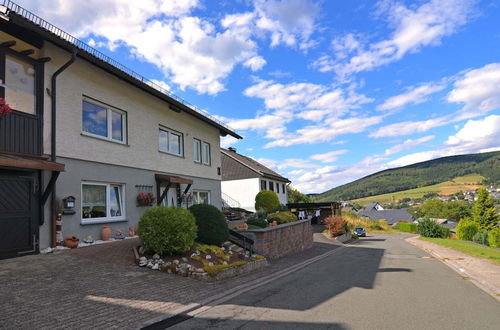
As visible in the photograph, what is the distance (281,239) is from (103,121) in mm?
8178

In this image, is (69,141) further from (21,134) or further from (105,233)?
(105,233)

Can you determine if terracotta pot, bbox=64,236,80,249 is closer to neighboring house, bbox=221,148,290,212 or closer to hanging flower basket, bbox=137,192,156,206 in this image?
hanging flower basket, bbox=137,192,156,206

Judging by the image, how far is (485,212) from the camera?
53.1 meters

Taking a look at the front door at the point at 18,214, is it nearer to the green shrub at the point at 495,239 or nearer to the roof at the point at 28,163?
the roof at the point at 28,163

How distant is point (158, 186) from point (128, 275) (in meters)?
7.27

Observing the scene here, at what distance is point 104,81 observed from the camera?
12.1 metres

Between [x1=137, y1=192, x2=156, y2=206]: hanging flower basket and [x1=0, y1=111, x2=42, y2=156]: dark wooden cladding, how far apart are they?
4.44 m

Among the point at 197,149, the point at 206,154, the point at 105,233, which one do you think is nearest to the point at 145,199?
the point at 105,233

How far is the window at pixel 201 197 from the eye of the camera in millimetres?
18391

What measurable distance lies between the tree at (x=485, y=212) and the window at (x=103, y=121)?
183 ft

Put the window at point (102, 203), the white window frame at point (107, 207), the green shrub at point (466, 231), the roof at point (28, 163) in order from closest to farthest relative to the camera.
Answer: the roof at point (28, 163) → the white window frame at point (107, 207) → the window at point (102, 203) → the green shrub at point (466, 231)

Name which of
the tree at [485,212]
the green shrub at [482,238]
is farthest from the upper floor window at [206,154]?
the tree at [485,212]

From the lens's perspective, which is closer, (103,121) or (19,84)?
(19,84)

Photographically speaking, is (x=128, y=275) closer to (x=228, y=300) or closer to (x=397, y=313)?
(x=228, y=300)
